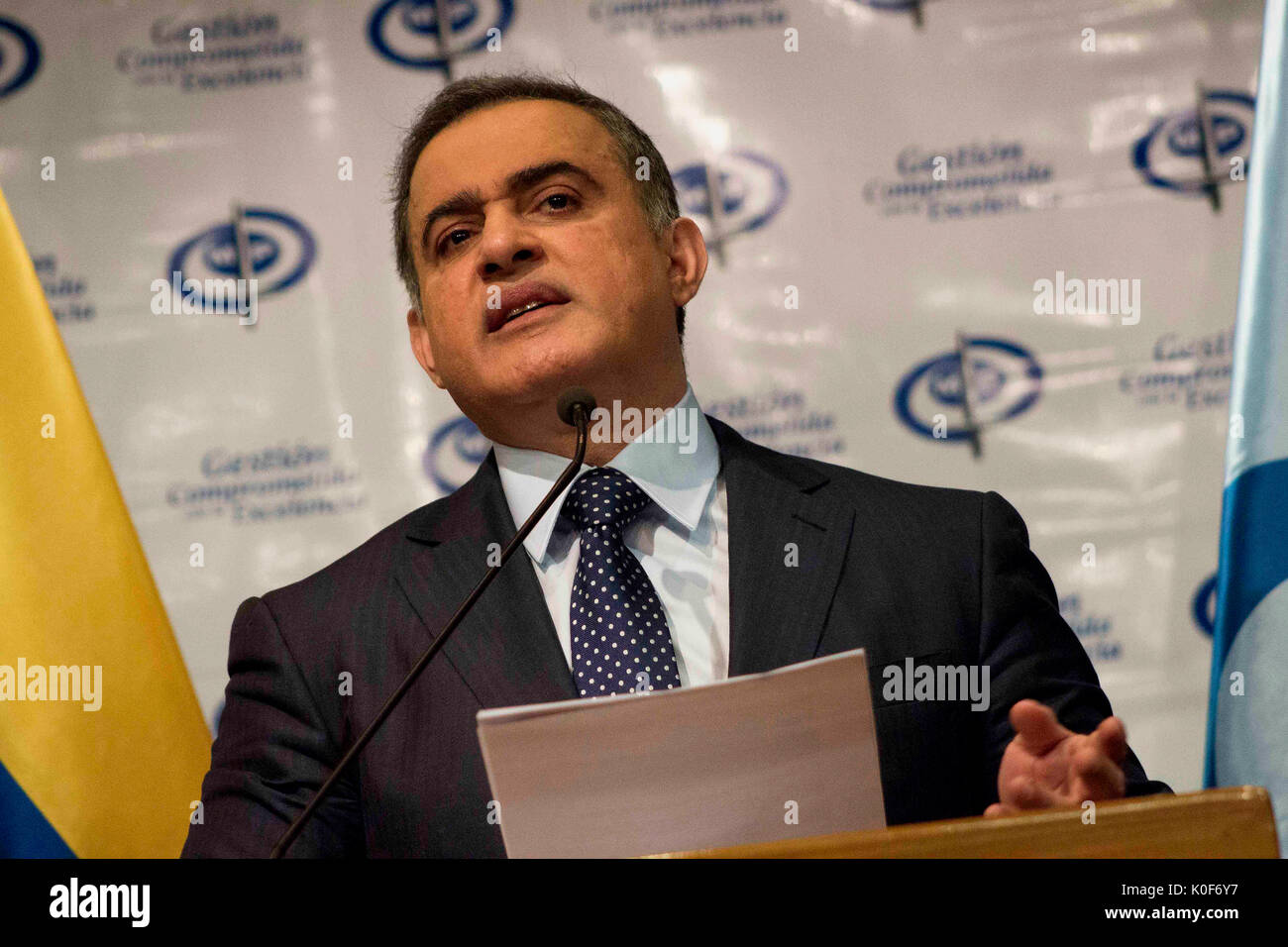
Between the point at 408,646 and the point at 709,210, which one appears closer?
the point at 408,646

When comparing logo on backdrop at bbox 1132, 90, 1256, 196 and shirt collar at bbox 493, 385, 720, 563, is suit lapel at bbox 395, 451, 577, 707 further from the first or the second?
logo on backdrop at bbox 1132, 90, 1256, 196

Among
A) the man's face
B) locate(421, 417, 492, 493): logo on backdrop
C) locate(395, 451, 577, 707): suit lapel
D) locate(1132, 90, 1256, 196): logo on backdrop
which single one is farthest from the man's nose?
locate(1132, 90, 1256, 196): logo on backdrop

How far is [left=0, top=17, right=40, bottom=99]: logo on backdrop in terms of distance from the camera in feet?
10.8

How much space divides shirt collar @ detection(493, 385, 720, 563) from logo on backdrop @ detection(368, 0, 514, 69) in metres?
1.56

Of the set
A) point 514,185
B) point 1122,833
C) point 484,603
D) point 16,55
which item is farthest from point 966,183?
point 16,55

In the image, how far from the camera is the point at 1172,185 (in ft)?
10.1

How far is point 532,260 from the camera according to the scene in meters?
1.96

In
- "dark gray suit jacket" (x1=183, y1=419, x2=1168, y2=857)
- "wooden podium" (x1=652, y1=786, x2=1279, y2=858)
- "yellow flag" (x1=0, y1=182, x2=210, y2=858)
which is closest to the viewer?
"wooden podium" (x1=652, y1=786, x2=1279, y2=858)

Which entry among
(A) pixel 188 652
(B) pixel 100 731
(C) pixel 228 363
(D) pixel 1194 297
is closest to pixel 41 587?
(B) pixel 100 731
